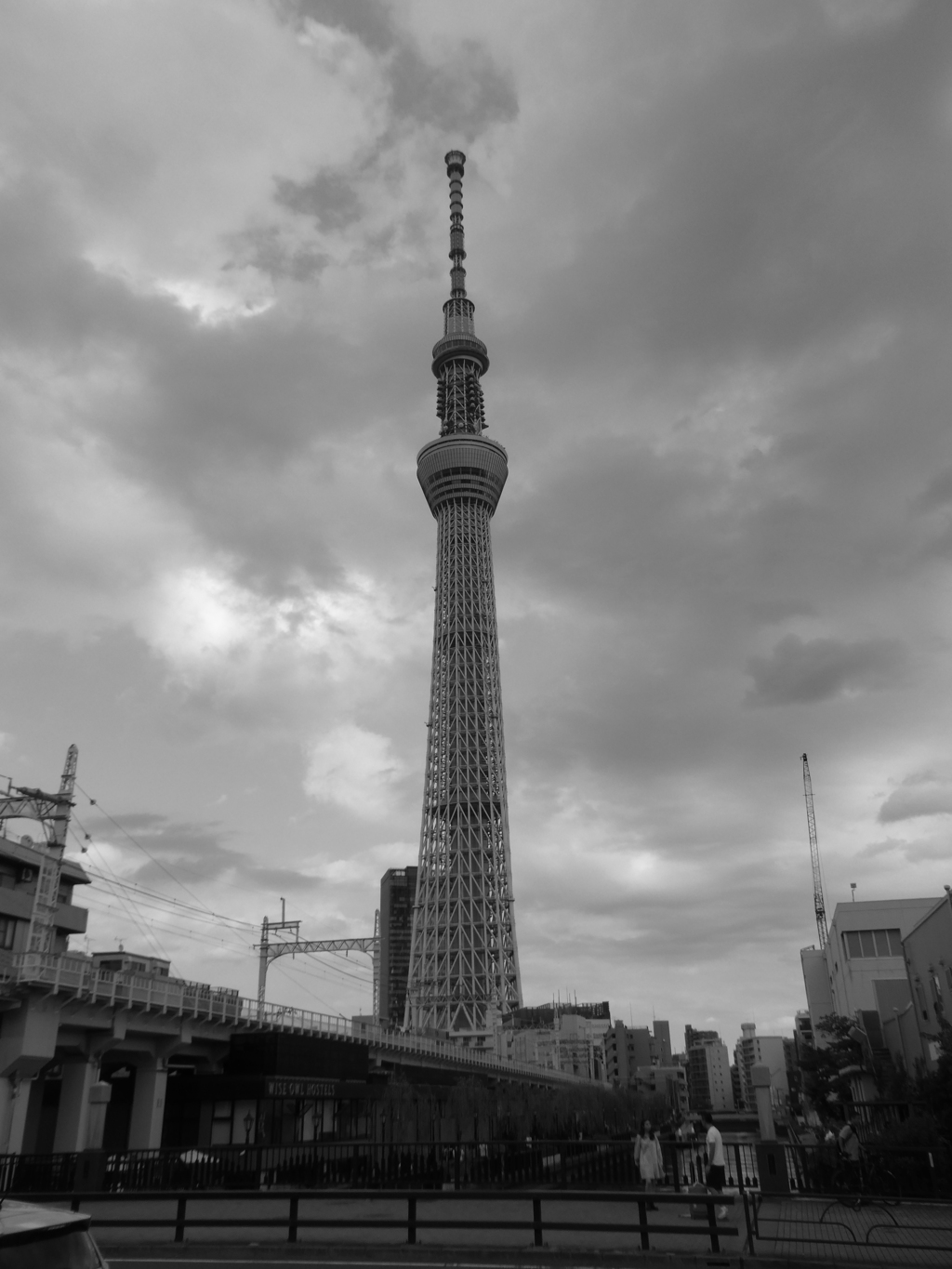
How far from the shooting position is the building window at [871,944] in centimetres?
7794

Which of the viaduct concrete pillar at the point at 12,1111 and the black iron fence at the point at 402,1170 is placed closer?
the black iron fence at the point at 402,1170

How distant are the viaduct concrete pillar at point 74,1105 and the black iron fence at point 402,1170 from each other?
14193mm

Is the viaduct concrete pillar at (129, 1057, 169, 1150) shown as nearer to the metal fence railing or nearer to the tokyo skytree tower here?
the metal fence railing

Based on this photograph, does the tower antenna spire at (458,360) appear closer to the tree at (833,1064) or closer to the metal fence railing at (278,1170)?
the tree at (833,1064)

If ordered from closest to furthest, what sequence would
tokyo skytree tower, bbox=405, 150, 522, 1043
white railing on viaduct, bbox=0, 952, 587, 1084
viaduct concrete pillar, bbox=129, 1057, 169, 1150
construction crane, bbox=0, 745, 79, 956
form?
white railing on viaduct, bbox=0, 952, 587, 1084 < viaduct concrete pillar, bbox=129, 1057, 169, 1150 < construction crane, bbox=0, 745, 79, 956 < tokyo skytree tower, bbox=405, 150, 522, 1043

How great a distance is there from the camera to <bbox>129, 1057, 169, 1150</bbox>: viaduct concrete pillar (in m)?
48.0

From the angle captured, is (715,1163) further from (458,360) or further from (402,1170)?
(458,360)

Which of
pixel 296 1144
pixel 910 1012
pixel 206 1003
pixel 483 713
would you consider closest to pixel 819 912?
pixel 483 713

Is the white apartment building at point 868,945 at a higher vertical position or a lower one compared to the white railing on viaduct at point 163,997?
higher

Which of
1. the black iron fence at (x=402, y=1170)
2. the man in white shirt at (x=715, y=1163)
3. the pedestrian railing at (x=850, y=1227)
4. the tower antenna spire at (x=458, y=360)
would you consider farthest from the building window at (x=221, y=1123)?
the tower antenna spire at (x=458, y=360)

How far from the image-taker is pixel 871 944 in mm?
78562

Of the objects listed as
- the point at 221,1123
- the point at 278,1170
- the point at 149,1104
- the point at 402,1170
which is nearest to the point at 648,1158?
the point at 402,1170

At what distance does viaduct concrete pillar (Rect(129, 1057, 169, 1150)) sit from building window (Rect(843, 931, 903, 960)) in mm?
53690

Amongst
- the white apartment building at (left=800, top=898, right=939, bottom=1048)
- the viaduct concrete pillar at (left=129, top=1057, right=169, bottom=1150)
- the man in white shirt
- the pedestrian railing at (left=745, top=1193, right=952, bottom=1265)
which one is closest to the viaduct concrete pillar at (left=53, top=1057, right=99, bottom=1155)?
the viaduct concrete pillar at (left=129, top=1057, right=169, bottom=1150)
